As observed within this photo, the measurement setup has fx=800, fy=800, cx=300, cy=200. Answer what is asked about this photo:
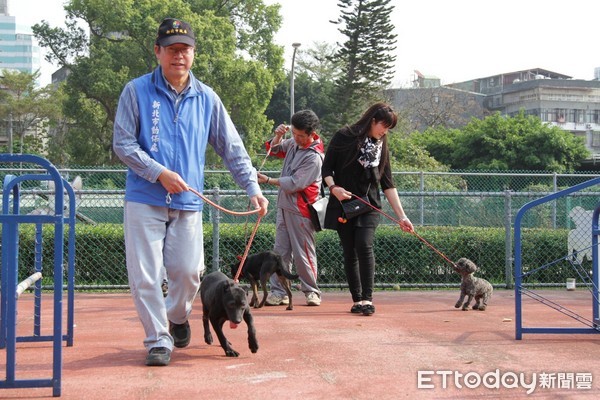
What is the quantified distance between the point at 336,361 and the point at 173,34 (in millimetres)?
2218

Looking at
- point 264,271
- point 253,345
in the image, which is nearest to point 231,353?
point 253,345

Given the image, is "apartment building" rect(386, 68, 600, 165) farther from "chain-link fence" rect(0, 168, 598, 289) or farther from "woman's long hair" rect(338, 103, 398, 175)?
"woman's long hair" rect(338, 103, 398, 175)

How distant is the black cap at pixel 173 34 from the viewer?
15.7ft

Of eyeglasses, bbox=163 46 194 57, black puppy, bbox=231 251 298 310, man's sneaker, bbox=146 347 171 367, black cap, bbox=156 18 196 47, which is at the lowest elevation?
man's sneaker, bbox=146 347 171 367

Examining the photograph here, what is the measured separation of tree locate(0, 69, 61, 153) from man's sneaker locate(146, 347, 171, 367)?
183ft

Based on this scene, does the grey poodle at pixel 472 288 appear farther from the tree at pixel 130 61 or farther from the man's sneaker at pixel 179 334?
the tree at pixel 130 61

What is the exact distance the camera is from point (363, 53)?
39.6 meters

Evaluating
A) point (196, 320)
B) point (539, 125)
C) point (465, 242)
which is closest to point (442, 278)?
point (465, 242)

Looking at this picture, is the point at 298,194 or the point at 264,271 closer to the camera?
the point at 264,271

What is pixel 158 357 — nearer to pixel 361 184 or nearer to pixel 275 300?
pixel 361 184

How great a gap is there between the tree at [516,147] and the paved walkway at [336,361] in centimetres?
2756

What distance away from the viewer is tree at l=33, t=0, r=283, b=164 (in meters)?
40.8

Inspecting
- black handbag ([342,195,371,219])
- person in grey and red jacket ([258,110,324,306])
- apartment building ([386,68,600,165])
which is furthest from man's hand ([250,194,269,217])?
apartment building ([386,68,600,165])

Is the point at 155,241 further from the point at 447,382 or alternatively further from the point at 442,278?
the point at 442,278
